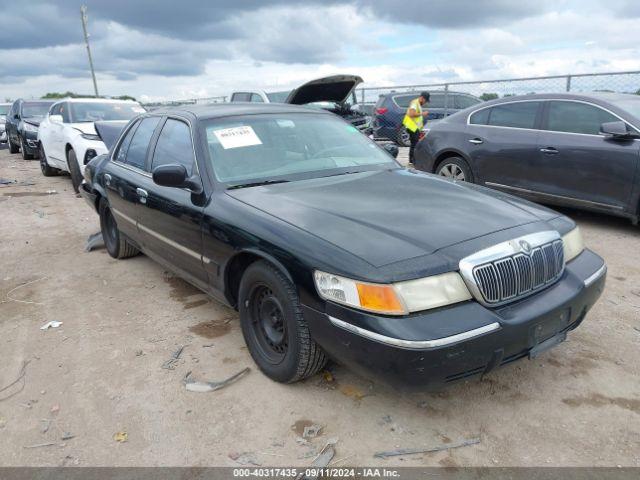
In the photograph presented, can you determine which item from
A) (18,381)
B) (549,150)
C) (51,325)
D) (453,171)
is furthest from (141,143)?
(549,150)

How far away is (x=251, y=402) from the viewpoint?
283cm

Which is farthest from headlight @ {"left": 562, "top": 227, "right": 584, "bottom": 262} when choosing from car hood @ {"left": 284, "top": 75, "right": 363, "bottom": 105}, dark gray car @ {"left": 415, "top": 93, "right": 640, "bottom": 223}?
A: car hood @ {"left": 284, "top": 75, "right": 363, "bottom": 105}

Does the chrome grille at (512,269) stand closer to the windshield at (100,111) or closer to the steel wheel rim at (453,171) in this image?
the steel wheel rim at (453,171)

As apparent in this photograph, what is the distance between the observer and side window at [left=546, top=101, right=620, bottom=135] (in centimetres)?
571

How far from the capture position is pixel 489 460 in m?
2.33

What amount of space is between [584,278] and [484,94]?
39.2 feet

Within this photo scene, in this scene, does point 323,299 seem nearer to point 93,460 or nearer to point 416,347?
point 416,347

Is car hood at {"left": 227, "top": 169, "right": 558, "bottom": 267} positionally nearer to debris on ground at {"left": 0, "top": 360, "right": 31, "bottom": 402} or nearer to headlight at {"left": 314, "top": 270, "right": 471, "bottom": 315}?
headlight at {"left": 314, "top": 270, "right": 471, "bottom": 315}

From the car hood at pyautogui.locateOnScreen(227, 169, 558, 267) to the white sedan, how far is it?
6277 millimetres

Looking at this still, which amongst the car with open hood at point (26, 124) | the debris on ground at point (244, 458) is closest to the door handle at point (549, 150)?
the debris on ground at point (244, 458)

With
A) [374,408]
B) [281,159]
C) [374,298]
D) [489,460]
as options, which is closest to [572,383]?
[489,460]

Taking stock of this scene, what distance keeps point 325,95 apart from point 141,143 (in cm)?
863

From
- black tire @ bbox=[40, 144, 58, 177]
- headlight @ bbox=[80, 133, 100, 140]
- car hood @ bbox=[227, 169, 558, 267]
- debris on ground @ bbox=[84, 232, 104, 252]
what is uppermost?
headlight @ bbox=[80, 133, 100, 140]

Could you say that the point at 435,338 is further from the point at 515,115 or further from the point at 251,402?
the point at 515,115
